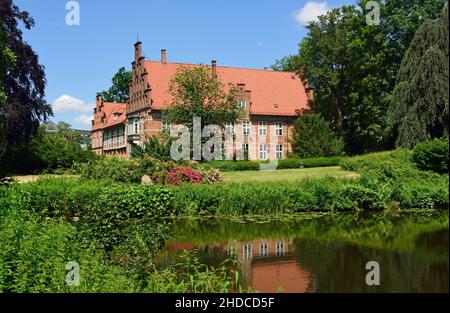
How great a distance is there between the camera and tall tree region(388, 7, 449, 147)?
2632mm

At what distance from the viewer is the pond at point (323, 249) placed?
105 inches

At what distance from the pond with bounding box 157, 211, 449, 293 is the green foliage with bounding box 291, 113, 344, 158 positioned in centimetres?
2079

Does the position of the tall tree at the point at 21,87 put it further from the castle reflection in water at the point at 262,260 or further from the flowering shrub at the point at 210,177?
the castle reflection in water at the point at 262,260

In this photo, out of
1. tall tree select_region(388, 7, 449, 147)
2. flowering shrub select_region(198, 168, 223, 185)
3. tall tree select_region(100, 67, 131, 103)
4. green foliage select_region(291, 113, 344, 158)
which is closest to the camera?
tall tree select_region(388, 7, 449, 147)

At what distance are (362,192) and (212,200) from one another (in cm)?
519

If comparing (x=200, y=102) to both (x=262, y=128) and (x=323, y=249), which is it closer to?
(x=262, y=128)

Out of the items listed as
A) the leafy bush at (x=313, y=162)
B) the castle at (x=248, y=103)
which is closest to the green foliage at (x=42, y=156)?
the castle at (x=248, y=103)

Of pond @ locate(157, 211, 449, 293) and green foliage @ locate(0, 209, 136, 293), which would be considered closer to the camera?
pond @ locate(157, 211, 449, 293)

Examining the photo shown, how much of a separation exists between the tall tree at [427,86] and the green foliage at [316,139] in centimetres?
2944

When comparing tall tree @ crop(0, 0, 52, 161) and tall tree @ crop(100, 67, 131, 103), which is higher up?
tall tree @ crop(100, 67, 131, 103)

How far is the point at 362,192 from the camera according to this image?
627 inches

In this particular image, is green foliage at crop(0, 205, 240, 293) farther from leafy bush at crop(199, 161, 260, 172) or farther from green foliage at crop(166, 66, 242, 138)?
green foliage at crop(166, 66, 242, 138)

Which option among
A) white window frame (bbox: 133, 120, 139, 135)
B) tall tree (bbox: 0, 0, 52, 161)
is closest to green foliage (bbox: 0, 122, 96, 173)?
tall tree (bbox: 0, 0, 52, 161)
